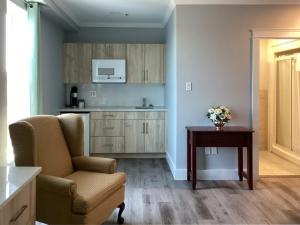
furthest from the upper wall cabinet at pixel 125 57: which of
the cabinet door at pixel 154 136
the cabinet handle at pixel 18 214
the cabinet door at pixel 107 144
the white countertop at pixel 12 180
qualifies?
the cabinet handle at pixel 18 214

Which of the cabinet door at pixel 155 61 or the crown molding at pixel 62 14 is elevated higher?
the crown molding at pixel 62 14

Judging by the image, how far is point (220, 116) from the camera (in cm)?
447

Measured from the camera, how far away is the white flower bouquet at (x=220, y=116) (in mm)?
4477

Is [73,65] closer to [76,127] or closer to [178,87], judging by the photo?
[178,87]

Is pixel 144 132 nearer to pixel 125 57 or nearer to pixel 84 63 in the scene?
pixel 125 57

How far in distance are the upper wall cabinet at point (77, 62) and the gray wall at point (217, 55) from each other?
222 centimetres

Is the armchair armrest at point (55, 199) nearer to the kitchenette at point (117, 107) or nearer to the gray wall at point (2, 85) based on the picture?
the gray wall at point (2, 85)

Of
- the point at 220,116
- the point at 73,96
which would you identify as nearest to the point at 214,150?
the point at 220,116

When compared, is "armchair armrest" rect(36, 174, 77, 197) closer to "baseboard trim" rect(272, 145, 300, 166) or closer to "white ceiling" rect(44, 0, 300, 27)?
"white ceiling" rect(44, 0, 300, 27)

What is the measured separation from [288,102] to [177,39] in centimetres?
293

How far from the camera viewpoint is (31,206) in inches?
78.7

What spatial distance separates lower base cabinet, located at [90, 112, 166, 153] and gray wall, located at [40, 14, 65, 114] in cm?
75

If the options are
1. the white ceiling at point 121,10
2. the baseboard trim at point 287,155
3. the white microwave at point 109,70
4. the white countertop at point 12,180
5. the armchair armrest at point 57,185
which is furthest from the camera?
the white microwave at point 109,70

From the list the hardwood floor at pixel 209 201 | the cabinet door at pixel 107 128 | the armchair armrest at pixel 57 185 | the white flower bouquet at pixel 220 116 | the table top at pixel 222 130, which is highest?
the white flower bouquet at pixel 220 116
